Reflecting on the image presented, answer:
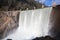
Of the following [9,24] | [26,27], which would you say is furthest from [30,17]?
[9,24]

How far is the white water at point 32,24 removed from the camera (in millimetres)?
1526

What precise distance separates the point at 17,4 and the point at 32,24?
289mm

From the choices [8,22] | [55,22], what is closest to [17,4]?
[8,22]

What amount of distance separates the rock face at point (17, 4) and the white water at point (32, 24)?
0.06 meters

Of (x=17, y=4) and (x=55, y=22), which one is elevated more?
(x=17, y=4)

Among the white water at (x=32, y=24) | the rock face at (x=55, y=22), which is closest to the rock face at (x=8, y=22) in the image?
the white water at (x=32, y=24)

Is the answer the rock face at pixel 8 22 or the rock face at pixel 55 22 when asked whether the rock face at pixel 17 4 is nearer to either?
the rock face at pixel 8 22

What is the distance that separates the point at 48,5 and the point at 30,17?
0.83 ft

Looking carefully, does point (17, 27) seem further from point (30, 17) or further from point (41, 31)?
point (41, 31)

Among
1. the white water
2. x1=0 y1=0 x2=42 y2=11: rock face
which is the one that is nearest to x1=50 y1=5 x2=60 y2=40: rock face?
the white water

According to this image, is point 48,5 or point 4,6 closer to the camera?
point 4,6

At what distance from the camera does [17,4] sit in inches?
58.3

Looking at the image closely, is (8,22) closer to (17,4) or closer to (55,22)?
(17,4)

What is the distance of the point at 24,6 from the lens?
1.49m
